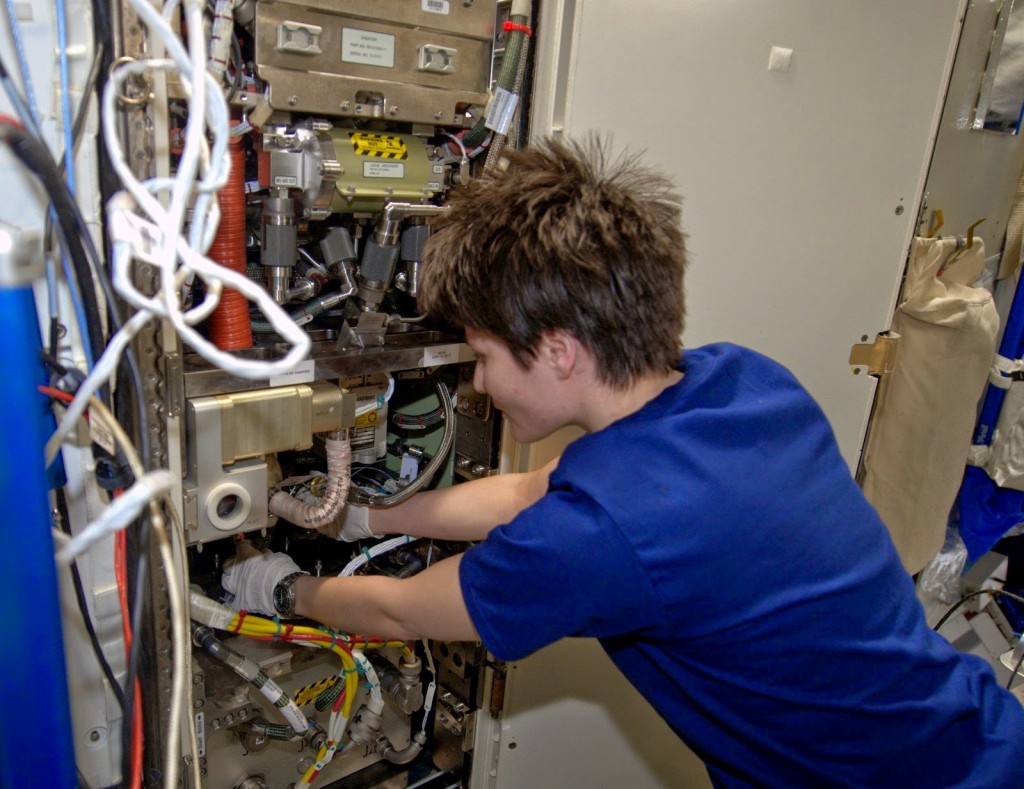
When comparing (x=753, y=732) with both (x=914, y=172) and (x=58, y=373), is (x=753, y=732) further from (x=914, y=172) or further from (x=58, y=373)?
(x=914, y=172)

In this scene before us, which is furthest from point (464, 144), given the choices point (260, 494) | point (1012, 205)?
point (1012, 205)

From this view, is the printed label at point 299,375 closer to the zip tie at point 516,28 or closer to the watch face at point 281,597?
the watch face at point 281,597

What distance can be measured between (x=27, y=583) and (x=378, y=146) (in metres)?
0.69

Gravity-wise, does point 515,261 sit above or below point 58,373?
above

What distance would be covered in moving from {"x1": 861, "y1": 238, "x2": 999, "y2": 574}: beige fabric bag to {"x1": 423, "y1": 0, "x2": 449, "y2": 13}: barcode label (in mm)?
A: 1283

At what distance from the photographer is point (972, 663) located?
1.21 meters

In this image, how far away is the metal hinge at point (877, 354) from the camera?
69.1 inches

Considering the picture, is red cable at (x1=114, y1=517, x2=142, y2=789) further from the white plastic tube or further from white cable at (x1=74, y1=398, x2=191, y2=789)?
the white plastic tube

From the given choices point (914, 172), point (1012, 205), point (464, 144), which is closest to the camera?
point (464, 144)

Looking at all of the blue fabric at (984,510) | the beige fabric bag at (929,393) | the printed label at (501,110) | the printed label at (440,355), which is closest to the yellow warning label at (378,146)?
the printed label at (501,110)

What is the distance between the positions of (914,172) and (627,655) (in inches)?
48.4

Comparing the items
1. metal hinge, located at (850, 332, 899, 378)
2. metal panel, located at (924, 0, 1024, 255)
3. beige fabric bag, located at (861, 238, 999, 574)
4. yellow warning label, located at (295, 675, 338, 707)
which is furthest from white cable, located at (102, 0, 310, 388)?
metal panel, located at (924, 0, 1024, 255)

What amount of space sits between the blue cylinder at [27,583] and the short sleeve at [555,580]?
44 cm

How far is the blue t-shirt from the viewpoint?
883 millimetres
